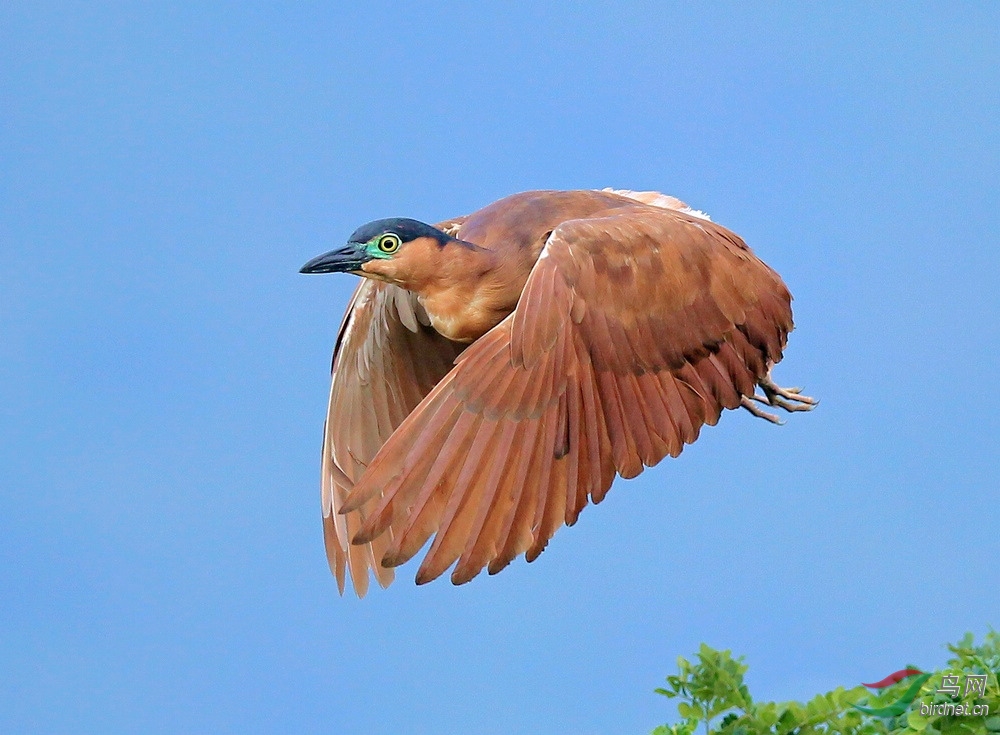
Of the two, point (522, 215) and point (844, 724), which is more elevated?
point (522, 215)

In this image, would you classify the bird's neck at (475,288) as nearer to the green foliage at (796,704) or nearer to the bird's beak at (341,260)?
the bird's beak at (341,260)

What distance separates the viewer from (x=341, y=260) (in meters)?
4.09

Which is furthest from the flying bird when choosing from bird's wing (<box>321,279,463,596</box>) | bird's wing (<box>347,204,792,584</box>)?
bird's wing (<box>321,279,463,596</box>)

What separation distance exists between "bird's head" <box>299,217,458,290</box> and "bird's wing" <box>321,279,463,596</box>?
85 cm

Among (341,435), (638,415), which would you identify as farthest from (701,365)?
(341,435)

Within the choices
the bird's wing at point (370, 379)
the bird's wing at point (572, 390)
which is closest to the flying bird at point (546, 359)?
the bird's wing at point (572, 390)

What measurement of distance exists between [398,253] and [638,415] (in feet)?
3.21

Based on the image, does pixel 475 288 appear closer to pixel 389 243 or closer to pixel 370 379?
pixel 389 243

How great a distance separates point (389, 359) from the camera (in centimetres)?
517

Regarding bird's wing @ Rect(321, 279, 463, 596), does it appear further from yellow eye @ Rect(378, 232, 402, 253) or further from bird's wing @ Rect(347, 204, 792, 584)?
bird's wing @ Rect(347, 204, 792, 584)

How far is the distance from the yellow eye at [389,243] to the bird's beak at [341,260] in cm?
6

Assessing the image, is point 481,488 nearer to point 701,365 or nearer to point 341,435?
point 701,365

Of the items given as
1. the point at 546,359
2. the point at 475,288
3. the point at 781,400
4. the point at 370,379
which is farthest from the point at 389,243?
the point at 781,400

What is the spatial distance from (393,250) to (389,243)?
3 cm
